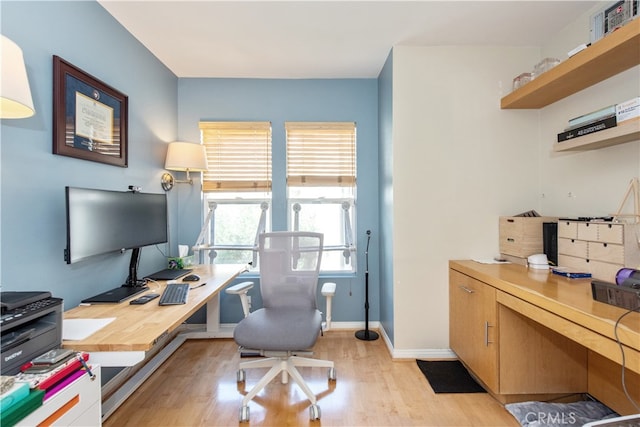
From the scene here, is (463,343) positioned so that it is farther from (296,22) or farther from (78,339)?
(296,22)

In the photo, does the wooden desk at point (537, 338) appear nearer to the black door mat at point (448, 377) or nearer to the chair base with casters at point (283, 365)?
the black door mat at point (448, 377)

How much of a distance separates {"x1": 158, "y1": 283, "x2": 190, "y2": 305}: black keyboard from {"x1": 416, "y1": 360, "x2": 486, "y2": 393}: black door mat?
1.81m

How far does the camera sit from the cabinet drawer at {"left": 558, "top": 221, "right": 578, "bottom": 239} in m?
1.82

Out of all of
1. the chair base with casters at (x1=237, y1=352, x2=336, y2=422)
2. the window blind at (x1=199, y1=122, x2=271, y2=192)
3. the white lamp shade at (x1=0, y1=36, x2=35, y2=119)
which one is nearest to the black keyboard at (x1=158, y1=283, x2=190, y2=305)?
the chair base with casters at (x1=237, y1=352, x2=336, y2=422)

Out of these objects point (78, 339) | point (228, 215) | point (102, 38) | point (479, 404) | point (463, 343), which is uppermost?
point (102, 38)

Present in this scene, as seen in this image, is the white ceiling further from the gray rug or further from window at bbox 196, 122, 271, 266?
the gray rug

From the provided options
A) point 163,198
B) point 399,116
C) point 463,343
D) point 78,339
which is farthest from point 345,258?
point 78,339

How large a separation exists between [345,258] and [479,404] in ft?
5.24

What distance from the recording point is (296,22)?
2.10 m

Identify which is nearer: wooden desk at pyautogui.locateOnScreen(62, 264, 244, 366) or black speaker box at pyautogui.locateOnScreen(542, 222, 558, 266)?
wooden desk at pyautogui.locateOnScreen(62, 264, 244, 366)

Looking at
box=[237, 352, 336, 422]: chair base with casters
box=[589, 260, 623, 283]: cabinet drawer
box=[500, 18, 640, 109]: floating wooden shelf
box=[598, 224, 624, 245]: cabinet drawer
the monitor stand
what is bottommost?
box=[237, 352, 336, 422]: chair base with casters

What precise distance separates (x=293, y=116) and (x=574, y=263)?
2.61 metres

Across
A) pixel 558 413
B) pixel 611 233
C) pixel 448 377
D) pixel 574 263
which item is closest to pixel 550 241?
pixel 574 263

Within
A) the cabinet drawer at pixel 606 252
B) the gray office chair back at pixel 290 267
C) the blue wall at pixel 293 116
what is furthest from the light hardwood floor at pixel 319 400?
the cabinet drawer at pixel 606 252
